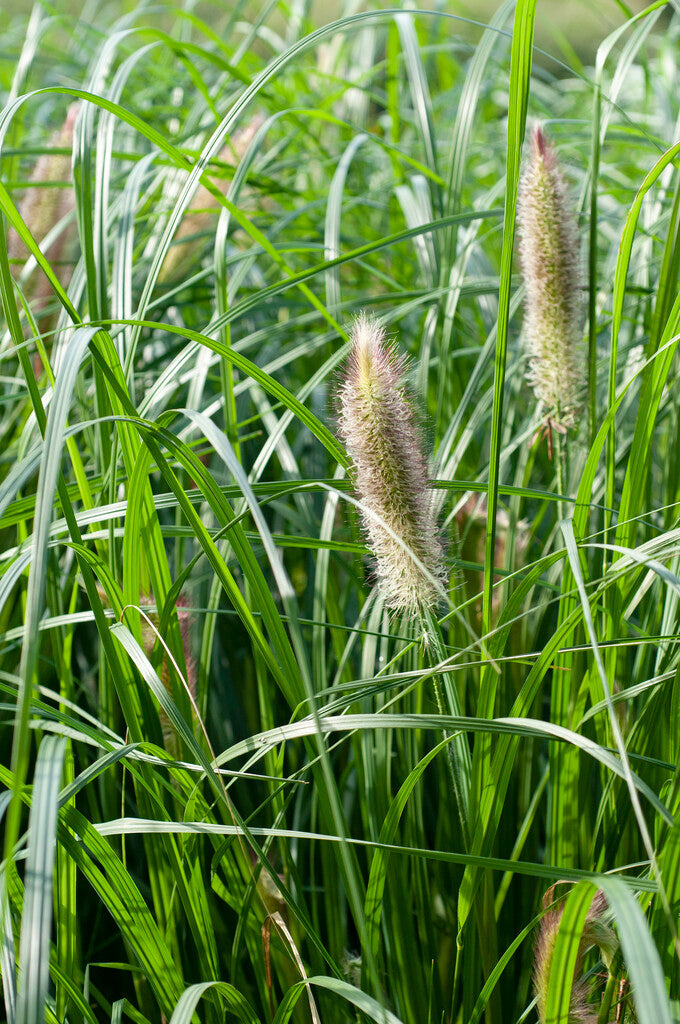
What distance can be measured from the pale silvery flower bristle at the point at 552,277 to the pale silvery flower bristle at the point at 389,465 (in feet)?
0.89

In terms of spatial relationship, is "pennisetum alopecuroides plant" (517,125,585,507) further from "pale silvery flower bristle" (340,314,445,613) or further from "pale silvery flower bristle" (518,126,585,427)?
"pale silvery flower bristle" (340,314,445,613)

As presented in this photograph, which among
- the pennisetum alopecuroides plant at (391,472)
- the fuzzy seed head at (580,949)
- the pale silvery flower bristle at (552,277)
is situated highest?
the pale silvery flower bristle at (552,277)

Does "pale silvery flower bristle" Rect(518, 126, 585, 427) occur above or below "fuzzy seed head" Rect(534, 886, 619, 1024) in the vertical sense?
above

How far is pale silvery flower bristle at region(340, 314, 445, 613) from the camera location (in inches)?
26.0

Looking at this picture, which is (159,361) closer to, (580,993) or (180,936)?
A: (180,936)

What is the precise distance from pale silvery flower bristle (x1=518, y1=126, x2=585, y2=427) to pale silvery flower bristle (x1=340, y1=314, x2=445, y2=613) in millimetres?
271

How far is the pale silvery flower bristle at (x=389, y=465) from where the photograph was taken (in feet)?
2.17

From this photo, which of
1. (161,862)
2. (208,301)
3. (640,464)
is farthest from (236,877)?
(208,301)

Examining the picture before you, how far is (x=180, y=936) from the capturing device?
3.18 feet

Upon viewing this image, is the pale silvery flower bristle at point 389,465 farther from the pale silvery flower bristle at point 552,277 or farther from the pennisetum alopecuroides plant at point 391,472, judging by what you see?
the pale silvery flower bristle at point 552,277

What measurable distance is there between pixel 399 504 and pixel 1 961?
0.49 m

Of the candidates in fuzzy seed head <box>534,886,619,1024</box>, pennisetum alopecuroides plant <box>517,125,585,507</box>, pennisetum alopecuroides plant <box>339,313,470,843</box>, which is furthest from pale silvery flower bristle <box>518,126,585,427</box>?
fuzzy seed head <box>534,886,619,1024</box>

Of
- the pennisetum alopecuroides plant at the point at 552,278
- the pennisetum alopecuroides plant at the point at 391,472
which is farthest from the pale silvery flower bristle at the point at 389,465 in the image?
the pennisetum alopecuroides plant at the point at 552,278

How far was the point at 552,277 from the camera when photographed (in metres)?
0.87
